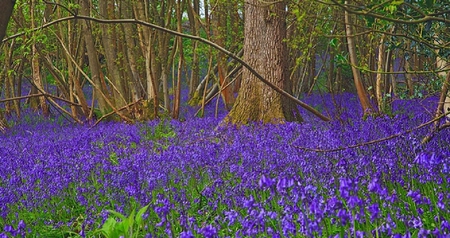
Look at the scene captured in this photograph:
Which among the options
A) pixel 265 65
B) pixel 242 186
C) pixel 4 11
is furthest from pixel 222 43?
pixel 4 11

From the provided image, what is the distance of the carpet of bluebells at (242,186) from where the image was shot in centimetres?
267

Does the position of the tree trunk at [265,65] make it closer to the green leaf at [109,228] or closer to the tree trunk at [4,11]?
the green leaf at [109,228]

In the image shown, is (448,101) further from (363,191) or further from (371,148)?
(363,191)

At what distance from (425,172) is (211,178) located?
1937mm

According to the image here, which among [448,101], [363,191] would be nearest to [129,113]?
[448,101]

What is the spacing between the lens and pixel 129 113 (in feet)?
35.6

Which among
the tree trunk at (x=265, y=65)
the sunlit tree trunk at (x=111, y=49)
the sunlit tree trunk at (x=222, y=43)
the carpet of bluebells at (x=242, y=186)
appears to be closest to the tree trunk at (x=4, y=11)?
the carpet of bluebells at (x=242, y=186)

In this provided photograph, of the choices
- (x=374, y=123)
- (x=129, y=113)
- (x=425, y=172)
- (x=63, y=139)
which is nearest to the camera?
(x=425, y=172)

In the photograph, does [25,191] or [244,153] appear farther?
[244,153]

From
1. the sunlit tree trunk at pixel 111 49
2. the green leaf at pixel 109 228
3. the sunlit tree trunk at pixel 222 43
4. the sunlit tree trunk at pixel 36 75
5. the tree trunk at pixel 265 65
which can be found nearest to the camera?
the green leaf at pixel 109 228

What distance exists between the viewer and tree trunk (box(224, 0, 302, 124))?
7.84 m

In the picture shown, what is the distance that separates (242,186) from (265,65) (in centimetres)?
421

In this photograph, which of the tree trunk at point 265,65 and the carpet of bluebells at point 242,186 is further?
the tree trunk at point 265,65

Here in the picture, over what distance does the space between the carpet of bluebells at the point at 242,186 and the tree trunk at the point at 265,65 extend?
0.57m
